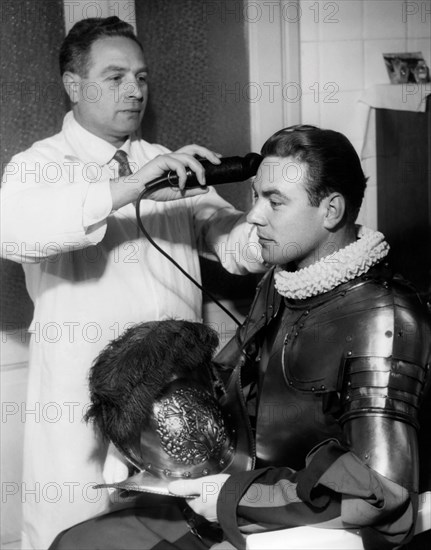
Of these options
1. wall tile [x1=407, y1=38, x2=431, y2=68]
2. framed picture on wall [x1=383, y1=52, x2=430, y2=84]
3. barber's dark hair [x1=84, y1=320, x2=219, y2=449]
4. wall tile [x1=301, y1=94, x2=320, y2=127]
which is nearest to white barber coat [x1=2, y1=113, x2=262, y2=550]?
barber's dark hair [x1=84, y1=320, x2=219, y2=449]

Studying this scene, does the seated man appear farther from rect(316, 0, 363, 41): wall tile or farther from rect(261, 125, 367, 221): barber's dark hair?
rect(316, 0, 363, 41): wall tile

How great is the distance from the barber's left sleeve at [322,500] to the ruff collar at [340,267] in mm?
356

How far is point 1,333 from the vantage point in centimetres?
254

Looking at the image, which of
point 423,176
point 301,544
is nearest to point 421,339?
point 301,544

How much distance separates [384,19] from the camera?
2.75m

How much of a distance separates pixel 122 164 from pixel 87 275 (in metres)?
0.33

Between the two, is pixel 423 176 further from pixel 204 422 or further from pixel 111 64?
pixel 204 422

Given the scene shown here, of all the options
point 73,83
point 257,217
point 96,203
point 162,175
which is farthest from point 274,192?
point 73,83

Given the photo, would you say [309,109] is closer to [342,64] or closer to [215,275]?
[342,64]

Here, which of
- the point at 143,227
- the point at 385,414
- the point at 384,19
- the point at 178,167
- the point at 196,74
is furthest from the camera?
the point at 384,19

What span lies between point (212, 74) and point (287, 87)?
0.83 feet

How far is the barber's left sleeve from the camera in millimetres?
1427

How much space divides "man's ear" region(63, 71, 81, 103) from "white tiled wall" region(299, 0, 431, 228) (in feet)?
→ 2.75

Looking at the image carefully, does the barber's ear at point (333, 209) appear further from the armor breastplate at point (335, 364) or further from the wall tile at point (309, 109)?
the wall tile at point (309, 109)
